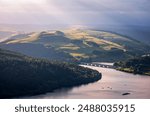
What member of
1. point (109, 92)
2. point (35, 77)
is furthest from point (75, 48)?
point (109, 92)

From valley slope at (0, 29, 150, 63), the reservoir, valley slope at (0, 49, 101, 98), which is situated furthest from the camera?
valley slope at (0, 29, 150, 63)

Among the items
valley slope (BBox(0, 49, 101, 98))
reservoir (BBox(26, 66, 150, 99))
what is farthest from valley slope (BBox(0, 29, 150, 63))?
reservoir (BBox(26, 66, 150, 99))

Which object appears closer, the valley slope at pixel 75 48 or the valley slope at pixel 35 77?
the valley slope at pixel 35 77

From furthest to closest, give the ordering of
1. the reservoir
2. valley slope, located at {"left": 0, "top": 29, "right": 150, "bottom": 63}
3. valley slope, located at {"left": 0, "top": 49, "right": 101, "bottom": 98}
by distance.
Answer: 1. valley slope, located at {"left": 0, "top": 29, "right": 150, "bottom": 63}
2. valley slope, located at {"left": 0, "top": 49, "right": 101, "bottom": 98}
3. the reservoir

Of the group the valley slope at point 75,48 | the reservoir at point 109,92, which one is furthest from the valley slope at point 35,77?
the valley slope at point 75,48

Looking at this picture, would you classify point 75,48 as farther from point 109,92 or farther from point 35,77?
point 109,92

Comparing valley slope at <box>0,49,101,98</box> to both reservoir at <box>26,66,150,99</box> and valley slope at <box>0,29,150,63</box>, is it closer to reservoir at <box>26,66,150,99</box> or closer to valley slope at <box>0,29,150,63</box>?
reservoir at <box>26,66,150,99</box>

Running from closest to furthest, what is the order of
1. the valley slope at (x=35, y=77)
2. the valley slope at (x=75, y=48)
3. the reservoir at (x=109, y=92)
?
1. the reservoir at (x=109, y=92)
2. the valley slope at (x=35, y=77)
3. the valley slope at (x=75, y=48)

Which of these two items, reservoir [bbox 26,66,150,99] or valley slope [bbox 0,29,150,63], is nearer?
reservoir [bbox 26,66,150,99]

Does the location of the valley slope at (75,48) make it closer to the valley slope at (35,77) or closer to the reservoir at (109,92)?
the valley slope at (35,77)

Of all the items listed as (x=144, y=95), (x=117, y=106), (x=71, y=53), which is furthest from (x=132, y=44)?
(x=117, y=106)

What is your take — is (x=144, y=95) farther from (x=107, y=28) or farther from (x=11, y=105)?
(x=107, y=28)
